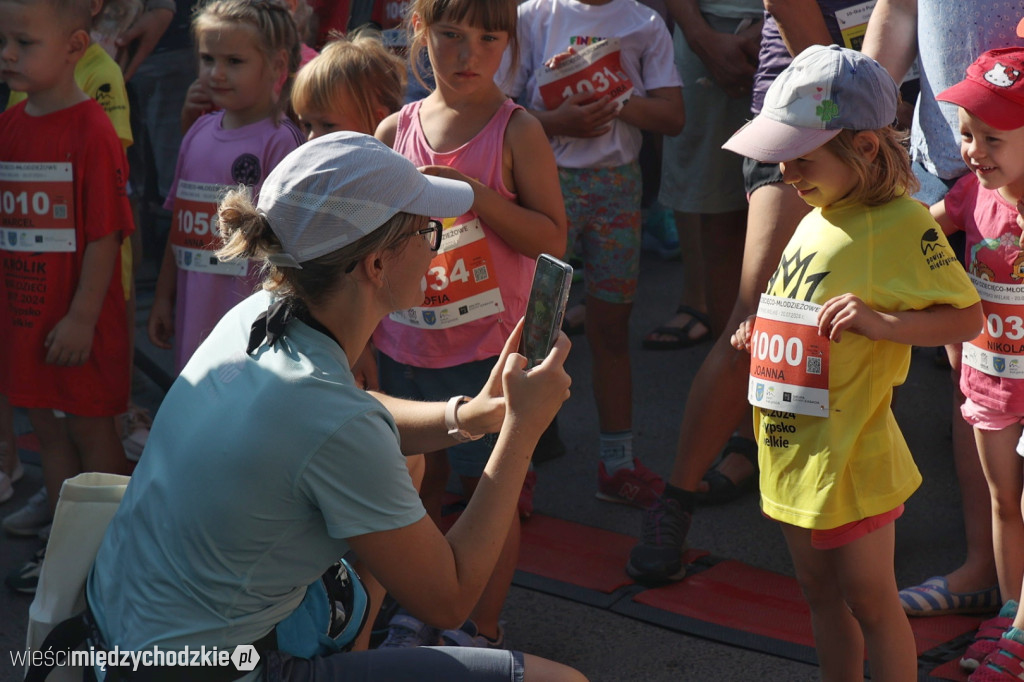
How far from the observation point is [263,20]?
3869mm

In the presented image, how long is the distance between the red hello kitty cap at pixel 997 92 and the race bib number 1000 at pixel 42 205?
270cm

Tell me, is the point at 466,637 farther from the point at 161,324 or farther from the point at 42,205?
the point at 42,205

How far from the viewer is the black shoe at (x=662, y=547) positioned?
11.5ft

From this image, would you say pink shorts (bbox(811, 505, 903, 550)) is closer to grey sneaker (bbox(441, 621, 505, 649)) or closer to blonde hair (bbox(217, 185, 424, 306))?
grey sneaker (bbox(441, 621, 505, 649))

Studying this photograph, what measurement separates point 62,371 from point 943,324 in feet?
9.24

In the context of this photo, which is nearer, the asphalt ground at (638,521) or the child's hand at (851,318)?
the child's hand at (851,318)

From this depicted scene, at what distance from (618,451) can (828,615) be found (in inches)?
62.1

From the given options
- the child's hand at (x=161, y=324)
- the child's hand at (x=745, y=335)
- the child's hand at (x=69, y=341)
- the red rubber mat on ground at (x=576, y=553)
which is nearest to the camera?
the child's hand at (x=745, y=335)

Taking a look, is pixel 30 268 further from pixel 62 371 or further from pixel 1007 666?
pixel 1007 666

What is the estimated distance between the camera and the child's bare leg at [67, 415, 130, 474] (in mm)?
3895

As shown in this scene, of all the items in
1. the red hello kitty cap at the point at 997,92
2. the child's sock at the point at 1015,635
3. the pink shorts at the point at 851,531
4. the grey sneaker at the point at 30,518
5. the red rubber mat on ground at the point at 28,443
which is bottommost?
the red rubber mat on ground at the point at 28,443

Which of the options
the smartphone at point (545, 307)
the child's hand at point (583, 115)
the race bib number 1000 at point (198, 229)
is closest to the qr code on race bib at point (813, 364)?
the smartphone at point (545, 307)

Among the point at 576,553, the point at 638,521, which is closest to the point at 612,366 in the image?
the point at 638,521

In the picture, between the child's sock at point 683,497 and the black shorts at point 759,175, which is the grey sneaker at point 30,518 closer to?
the child's sock at point 683,497
